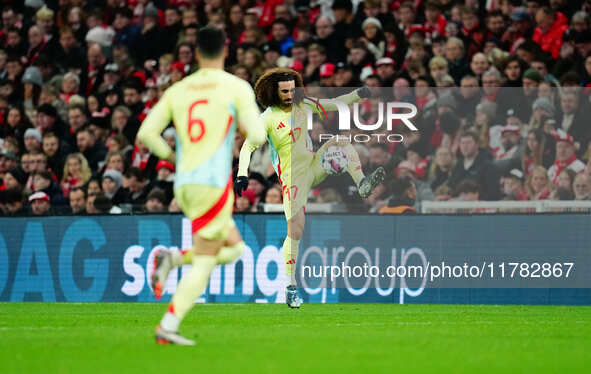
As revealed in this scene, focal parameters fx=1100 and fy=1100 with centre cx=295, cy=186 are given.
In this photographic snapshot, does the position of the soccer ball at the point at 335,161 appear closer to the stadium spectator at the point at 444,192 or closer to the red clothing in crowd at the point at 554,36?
the stadium spectator at the point at 444,192

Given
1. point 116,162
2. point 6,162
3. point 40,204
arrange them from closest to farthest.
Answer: point 40,204, point 116,162, point 6,162

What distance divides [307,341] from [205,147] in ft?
5.81

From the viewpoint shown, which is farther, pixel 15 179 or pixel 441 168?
pixel 15 179

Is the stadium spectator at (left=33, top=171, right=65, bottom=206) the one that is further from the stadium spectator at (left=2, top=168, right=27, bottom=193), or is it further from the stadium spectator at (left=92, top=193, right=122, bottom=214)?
the stadium spectator at (left=92, top=193, right=122, bottom=214)

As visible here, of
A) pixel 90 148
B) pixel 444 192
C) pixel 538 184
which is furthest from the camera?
pixel 90 148

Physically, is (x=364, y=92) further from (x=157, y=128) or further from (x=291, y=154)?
(x=157, y=128)

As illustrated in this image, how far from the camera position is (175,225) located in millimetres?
14828

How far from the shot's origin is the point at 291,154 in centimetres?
1270

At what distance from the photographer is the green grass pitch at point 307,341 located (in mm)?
6887

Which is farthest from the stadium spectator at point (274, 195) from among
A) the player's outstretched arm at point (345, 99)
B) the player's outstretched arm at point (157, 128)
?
the player's outstretched arm at point (157, 128)

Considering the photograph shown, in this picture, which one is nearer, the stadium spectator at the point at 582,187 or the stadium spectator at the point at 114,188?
the stadium spectator at the point at 582,187

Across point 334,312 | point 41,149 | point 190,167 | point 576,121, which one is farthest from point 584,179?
point 41,149

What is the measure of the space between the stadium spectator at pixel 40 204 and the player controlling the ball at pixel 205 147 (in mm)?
7888

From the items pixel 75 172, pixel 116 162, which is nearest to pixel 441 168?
pixel 116 162
